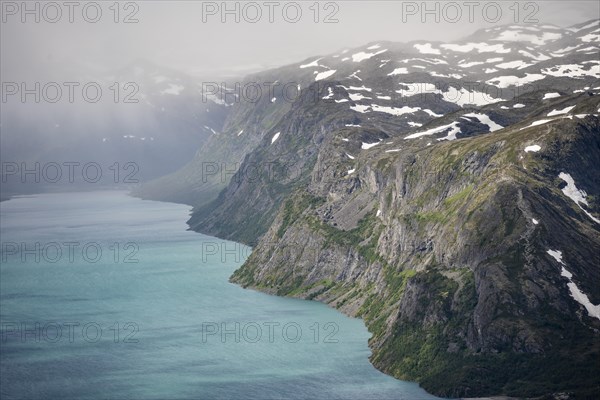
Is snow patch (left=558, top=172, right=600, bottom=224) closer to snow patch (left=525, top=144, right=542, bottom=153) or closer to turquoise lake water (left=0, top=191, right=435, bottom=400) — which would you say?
snow patch (left=525, top=144, right=542, bottom=153)

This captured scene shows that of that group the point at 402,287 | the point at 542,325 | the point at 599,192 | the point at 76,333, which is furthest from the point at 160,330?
the point at 599,192

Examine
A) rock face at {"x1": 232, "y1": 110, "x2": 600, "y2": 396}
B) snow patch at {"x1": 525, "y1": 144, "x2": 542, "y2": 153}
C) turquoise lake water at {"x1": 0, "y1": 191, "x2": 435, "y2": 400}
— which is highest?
snow patch at {"x1": 525, "y1": 144, "x2": 542, "y2": 153}

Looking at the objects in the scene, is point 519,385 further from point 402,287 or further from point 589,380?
point 402,287

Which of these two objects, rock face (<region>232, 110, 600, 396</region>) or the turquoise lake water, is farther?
the turquoise lake water

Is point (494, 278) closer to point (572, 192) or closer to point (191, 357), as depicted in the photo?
point (572, 192)

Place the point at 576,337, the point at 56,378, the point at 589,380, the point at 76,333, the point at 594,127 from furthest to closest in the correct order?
1. the point at 594,127
2. the point at 76,333
3. the point at 56,378
4. the point at 576,337
5. the point at 589,380

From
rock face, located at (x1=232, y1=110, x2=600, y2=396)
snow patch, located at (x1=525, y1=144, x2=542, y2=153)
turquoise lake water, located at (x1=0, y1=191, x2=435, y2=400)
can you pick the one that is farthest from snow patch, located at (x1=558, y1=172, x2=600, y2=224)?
turquoise lake water, located at (x1=0, y1=191, x2=435, y2=400)

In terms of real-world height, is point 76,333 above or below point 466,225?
below

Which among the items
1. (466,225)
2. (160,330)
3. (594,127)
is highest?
(594,127)

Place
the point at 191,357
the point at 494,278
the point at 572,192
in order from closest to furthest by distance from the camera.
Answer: the point at 494,278
the point at 191,357
the point at 572,192

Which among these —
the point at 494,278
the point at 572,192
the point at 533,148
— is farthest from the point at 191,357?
the point at 533,148

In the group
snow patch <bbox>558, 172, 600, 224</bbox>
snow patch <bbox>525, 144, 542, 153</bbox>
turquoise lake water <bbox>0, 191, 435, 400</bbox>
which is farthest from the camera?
snow patch <bbox>525, 144, 542, 153</bbox>
